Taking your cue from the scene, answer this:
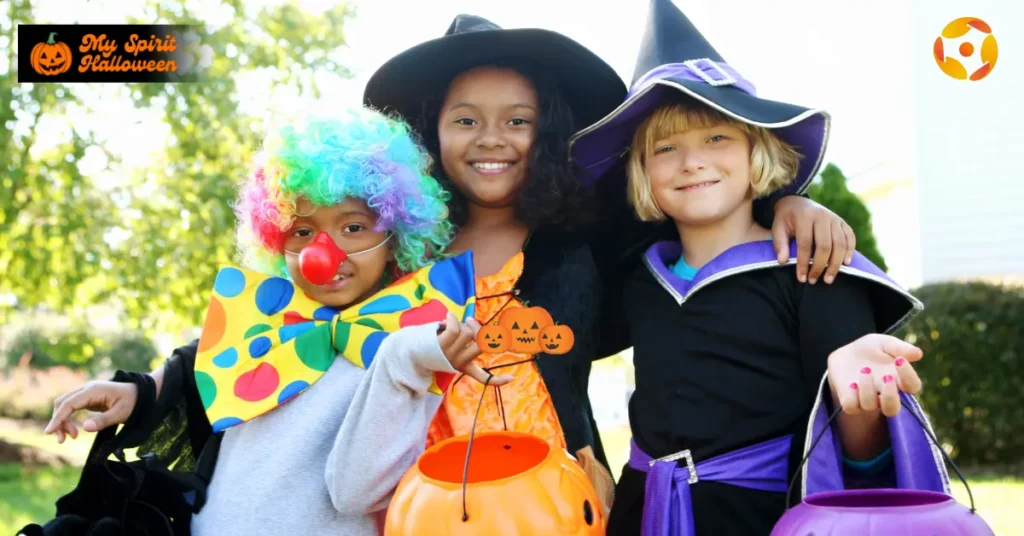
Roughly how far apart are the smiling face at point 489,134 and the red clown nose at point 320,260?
2.08ft

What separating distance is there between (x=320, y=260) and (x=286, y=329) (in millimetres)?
258

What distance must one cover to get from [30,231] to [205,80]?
2141 millimetres

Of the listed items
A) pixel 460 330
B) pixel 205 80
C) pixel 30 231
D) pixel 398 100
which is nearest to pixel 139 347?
pixel 30 231

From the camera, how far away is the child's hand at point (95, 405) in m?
2.41

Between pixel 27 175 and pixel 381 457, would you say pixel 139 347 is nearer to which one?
pixel 27 175

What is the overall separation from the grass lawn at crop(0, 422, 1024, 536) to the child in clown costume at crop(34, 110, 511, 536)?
16.8 ft

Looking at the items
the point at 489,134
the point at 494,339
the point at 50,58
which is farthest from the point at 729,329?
the point at 50,58

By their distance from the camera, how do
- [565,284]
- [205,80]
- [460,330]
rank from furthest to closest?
1. [205,80]
2. [565,284]
3. [460,330]

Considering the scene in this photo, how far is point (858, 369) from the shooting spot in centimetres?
170

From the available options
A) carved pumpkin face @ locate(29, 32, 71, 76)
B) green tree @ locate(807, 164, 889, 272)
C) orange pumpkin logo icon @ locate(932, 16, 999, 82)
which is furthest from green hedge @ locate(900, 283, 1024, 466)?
A: carved pumpkin face @ locate(29, 32, 71, 76)

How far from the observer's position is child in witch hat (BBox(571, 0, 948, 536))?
2018mm

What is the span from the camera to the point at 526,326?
1997mm

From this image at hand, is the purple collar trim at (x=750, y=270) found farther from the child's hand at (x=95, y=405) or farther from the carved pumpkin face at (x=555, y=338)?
the child's hand at (x=95, y=405)

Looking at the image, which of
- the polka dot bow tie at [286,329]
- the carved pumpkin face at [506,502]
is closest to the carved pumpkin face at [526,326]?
the carved pumpkin face at [506,502]
